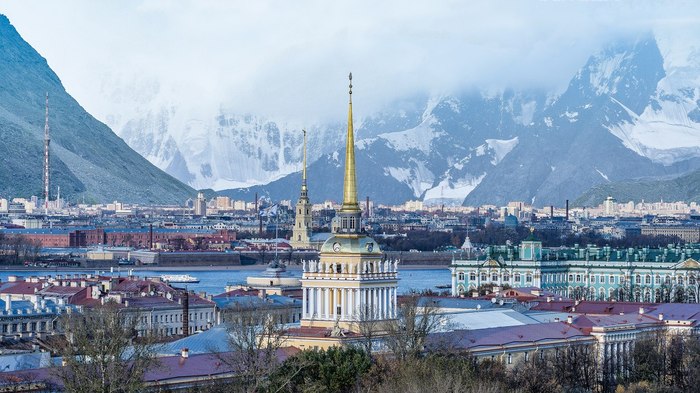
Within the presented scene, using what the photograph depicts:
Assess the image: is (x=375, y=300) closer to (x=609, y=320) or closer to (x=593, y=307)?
(x=609, y=320)

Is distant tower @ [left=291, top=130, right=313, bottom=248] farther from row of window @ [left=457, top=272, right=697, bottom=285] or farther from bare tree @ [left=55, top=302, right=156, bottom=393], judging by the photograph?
bare tree @ [left=55, top=302, right=156, bottom=393]

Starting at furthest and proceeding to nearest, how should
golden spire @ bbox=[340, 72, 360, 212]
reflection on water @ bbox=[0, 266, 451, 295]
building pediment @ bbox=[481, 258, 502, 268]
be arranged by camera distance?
reflection on water @ bbox=[0, 266, 451, 295] < building pediment @ bbox=[481, 258, 502, 268] < golden spire @ bbox=[340, 72, 360, 212]

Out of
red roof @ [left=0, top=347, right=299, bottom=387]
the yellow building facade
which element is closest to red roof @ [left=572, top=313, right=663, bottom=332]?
the yellow building facade

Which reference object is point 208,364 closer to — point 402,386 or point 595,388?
point 402,386

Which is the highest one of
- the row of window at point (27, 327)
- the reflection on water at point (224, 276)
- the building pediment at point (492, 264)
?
the building pediment at point (492, 264)

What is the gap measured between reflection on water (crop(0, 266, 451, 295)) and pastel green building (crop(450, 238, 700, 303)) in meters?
5.59

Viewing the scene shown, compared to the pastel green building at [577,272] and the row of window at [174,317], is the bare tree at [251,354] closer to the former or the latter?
the row of window at [174,317]

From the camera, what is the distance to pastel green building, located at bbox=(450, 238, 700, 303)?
74.8 m

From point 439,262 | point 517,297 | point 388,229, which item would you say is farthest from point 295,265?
Answer: point 517,297

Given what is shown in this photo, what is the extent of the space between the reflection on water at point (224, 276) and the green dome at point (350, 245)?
41860mm

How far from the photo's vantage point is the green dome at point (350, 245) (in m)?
38.8

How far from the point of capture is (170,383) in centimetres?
3319

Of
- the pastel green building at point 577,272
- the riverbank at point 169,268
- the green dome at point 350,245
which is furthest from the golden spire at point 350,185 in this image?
the riverbank at point 169,268

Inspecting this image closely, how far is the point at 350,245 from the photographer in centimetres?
3891
